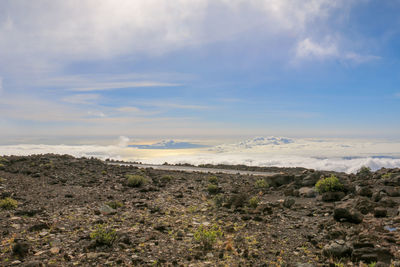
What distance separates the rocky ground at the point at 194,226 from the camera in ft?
31.7

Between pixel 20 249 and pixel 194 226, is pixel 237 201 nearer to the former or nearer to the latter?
pixel 194 226

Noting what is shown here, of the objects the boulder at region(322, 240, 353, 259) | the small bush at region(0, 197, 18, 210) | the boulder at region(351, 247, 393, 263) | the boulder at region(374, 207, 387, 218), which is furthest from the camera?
the small bush at region(0, 197, 18, 210)

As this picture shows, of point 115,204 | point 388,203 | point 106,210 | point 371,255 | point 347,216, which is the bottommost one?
point 106,210

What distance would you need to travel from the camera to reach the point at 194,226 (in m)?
13.7

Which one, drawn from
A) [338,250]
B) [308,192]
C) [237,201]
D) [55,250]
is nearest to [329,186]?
[308,192]

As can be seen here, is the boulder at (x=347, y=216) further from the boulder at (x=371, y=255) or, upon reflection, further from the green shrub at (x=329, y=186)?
the green shrub at (x=329, y=186)

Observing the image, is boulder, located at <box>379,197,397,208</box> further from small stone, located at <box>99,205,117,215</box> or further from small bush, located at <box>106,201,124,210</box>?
small bush, located at <box>106,201,124,210</box>

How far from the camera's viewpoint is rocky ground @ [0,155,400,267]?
31.7 ft

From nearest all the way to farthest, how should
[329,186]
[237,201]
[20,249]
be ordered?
1. [20,249]
2. [237,201]
3. [329,186]

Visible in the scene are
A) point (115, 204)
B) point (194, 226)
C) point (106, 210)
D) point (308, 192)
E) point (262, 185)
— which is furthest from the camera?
point (262, 185)

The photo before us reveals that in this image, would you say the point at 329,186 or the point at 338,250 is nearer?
the point at 338,250

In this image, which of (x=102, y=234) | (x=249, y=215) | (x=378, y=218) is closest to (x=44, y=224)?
(x=102, y=234)

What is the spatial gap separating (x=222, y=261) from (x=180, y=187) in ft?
46.7

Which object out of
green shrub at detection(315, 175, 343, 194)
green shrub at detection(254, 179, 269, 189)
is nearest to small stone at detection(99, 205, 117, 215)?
green shrub at detection(254, 179, 269, 189)
